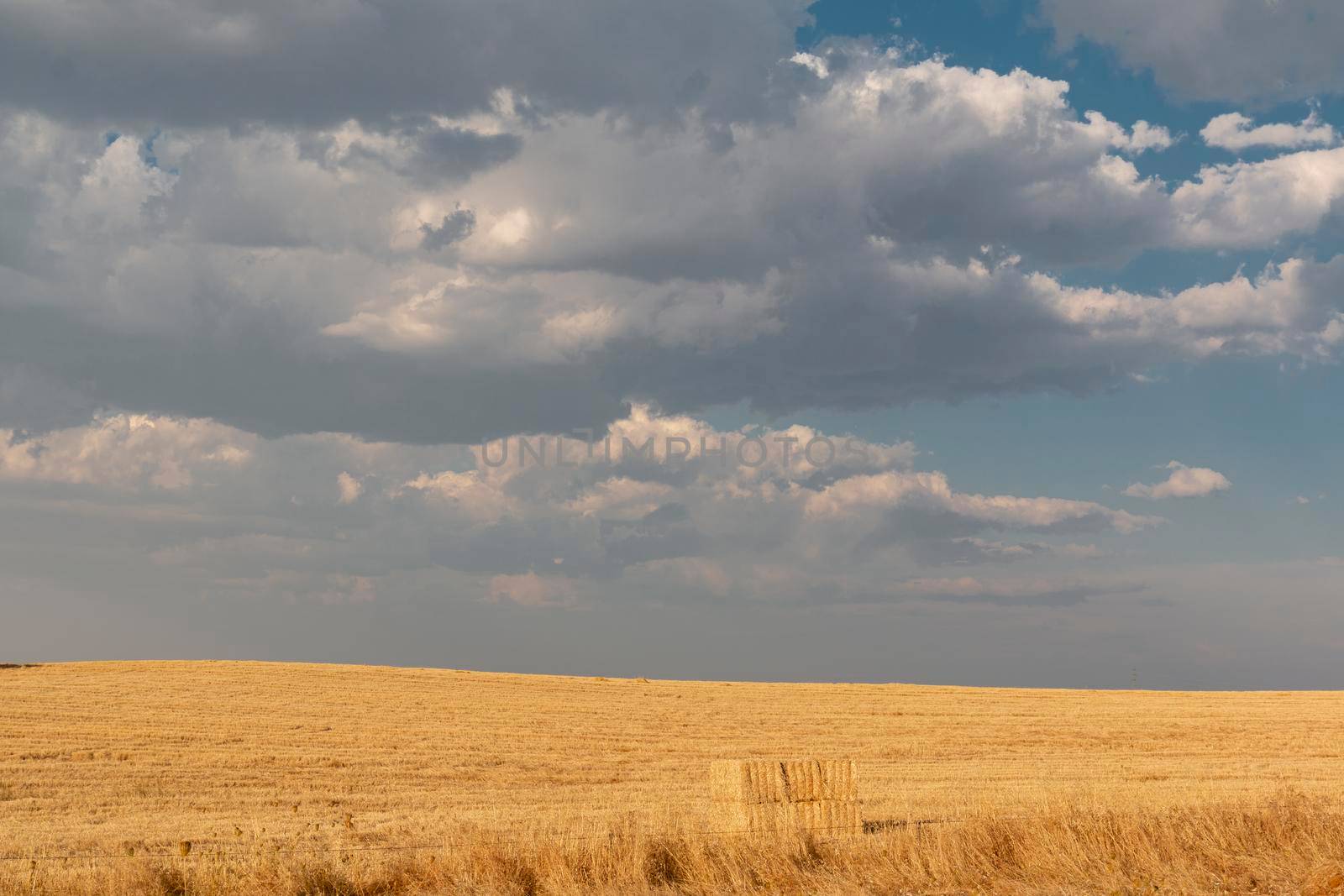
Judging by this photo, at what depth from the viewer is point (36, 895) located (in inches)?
424

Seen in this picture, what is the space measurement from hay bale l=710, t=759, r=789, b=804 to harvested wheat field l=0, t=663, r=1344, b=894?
1058 millimetres

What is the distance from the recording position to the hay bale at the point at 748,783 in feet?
60.9

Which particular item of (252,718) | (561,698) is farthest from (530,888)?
(561,698)

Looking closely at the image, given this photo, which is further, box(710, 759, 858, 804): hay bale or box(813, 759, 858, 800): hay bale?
box(813, 759, 858, 800): hay bale

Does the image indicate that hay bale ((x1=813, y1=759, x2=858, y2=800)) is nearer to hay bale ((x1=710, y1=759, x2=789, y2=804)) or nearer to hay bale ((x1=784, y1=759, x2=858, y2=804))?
hay bale ((x1=784, y1=759, x2=858, y2=804))

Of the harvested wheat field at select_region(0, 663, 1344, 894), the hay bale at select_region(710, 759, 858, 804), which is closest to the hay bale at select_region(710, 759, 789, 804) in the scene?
the hay bale at select_region(710, 759, 858, 804)

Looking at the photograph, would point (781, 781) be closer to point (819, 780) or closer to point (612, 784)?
point (819, 780)

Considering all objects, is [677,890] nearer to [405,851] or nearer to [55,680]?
[405,851]

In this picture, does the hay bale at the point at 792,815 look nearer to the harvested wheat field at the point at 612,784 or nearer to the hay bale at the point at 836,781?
the hay bale at the point at 836,781

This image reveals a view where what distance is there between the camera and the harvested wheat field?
11969mm

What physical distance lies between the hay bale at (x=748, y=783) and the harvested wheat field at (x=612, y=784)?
1.06m

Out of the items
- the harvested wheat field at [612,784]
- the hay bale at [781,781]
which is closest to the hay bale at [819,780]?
the hay bale at [781,781]

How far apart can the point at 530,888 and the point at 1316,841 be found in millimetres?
8525

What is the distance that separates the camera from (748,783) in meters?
18.6
